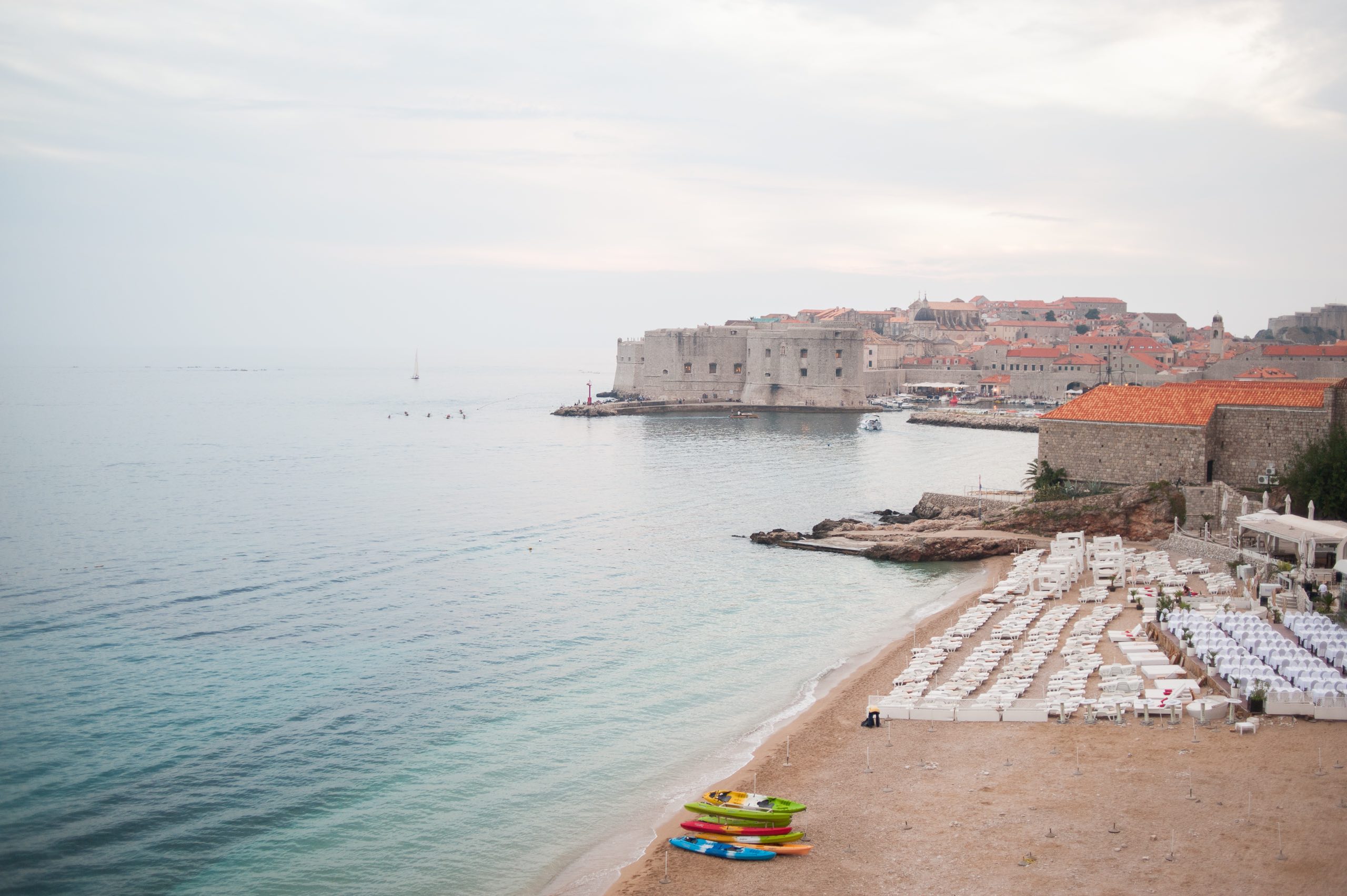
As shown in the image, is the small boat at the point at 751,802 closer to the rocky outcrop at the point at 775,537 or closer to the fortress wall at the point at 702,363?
the rocky outcrop at the point at 775,537

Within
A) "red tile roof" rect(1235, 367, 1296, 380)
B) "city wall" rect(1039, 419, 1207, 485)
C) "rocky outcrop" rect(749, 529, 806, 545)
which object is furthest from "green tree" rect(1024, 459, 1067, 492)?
"red tile roof" rect(1235, 367, 1296, 380)

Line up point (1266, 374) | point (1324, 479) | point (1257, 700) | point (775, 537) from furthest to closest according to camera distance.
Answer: point (1266, 374) → point (775, 537) → point (1324, 479) → point (1257, 700)

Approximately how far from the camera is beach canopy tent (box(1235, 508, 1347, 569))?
55.4 feet

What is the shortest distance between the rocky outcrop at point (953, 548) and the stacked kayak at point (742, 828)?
1438cm

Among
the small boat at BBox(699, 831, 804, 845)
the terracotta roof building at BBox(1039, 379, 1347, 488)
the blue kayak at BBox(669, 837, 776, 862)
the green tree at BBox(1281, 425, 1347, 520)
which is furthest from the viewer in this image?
the terracotta roof building at BBox(1039, 379, 1347, 488)

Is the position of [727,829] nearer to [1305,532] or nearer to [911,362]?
[1305,532]

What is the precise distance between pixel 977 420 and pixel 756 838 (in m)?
57.4

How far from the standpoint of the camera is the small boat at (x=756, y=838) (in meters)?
9.44

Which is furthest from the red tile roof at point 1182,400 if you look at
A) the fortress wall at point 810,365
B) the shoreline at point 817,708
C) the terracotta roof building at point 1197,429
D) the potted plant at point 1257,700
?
the fortress wall at point 810,365

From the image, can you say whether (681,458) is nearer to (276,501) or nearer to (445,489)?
(445,489)

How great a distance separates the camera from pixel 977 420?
6406 cm

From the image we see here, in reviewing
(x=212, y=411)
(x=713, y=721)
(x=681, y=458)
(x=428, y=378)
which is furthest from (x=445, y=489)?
(x=428, y=378)

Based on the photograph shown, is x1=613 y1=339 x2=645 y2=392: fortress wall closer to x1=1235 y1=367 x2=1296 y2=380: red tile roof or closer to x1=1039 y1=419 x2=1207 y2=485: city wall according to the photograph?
x1=1235 y1=367 x2=1296 y2=380: red tile roof

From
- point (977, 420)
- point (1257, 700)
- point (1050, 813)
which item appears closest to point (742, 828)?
point (1050, 813)
